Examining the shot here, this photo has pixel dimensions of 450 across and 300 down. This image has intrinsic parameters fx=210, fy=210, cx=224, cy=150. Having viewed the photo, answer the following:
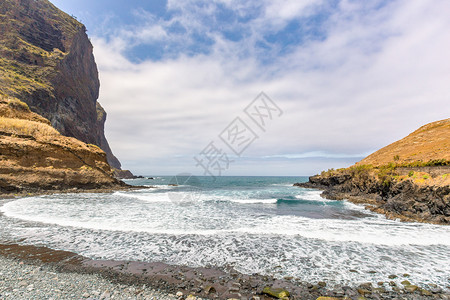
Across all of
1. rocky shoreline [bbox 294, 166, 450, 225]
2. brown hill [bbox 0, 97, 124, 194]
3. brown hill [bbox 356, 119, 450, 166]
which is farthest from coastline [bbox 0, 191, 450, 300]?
brown hill [bbox 0, 97, 124, 194]

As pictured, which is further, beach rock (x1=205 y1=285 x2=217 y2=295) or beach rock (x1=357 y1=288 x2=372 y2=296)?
beach rock (x1=357 y1=288 x2=372 y2=296)

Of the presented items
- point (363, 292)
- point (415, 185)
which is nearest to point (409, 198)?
point (415, 185)

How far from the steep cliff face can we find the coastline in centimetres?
4793

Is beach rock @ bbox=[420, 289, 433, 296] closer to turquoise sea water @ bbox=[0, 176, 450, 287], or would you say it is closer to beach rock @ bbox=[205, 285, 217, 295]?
turquoise sea water @ bbox=[0, 176, 450, 287]

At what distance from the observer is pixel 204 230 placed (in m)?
11.5

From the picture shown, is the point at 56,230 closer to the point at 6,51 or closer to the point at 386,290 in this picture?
the point at 386,290

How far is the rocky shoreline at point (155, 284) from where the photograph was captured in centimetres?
520

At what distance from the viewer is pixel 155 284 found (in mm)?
5699

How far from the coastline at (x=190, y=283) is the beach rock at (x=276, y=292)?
91 mm

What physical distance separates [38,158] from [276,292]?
33164 mm

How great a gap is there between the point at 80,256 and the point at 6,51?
67.2 m

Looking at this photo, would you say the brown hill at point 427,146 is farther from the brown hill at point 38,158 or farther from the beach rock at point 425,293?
the brown hill at point 38,158

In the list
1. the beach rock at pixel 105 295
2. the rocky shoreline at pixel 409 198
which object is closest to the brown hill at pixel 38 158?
the beach rock at pixel 105 295

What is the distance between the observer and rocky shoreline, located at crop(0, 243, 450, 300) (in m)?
5.20
